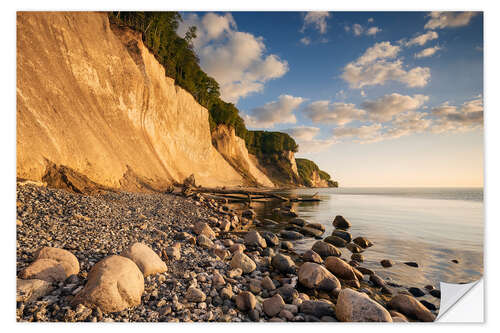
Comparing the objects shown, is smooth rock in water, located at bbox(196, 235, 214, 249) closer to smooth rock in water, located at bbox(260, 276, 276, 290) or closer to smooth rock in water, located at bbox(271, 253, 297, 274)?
smooth rock in water, located at bbox(271, 253, 297, 274)

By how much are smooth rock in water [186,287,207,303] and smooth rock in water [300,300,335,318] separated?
1.24 metres

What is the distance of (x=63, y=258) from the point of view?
251 cm

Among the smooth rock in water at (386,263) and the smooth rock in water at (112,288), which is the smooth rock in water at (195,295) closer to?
the smooth rock in water at (112,288)

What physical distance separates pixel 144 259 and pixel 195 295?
Answer: 855 mm

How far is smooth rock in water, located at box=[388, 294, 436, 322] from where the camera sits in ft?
9.44

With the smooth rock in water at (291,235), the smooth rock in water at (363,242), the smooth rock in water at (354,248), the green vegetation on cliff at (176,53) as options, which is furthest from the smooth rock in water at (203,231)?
the green vegetation on cliff at (176,53)

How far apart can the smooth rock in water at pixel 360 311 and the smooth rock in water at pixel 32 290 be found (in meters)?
3.25

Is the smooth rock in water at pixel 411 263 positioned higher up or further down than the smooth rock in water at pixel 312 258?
further down

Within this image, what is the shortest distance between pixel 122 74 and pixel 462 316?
48.1 ft

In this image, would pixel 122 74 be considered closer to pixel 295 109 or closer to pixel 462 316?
pixel 295 109

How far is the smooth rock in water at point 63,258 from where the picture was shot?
2.43 m

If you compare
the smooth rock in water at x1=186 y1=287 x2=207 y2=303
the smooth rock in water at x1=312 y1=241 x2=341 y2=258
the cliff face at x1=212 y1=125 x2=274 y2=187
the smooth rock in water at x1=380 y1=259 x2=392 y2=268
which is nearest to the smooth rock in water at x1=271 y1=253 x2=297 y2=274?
the smooth rock in water at x1=312 y1=241 x2=341 y2=258

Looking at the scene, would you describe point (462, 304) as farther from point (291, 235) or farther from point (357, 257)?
point (291, 235)
